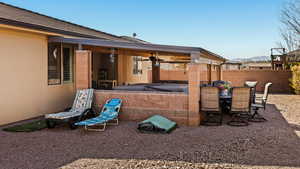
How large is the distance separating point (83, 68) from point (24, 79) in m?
1.90

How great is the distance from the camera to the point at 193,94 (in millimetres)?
7711

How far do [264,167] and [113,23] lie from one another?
24349 mm

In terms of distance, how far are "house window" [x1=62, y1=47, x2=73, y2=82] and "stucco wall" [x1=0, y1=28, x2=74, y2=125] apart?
0.69m

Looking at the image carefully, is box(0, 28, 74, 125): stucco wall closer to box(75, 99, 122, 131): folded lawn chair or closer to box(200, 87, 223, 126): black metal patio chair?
box(75, 99, 122, 131): folded lawn chair

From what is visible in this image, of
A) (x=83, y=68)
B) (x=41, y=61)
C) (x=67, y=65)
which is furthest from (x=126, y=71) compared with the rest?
(x=41, y=61)

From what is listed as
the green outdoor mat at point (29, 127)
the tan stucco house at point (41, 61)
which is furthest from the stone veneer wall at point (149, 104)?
the green outdoor mat at point (29, 127)

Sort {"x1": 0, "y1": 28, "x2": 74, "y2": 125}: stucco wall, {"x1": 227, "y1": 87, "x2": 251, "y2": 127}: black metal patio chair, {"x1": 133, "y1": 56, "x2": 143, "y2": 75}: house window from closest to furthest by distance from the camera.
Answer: {"x1": 0, "y1": 28, "x2": 74, "y2": 125}: stucco wall < {"x1": 227, "y1": 87, "x2": 251, "y2": 127}: black metal patio chair < {"x1": 133, "y1": 56, "x2": 143, "y2": 75}: house window

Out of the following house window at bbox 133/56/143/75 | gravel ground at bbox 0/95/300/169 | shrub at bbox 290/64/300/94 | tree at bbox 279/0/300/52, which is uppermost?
tree at bbox 279/0/300/52

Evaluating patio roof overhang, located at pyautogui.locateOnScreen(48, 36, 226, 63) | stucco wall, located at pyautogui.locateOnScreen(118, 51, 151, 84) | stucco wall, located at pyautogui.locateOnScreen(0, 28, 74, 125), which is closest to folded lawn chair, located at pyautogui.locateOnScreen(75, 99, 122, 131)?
patio roof overhang, located at pyautogui.locateOnScreen(48, 36, 226, 63)

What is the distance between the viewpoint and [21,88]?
8.24 m

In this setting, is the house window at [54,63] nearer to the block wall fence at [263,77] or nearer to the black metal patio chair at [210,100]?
the black metal patio chair at [210,100]

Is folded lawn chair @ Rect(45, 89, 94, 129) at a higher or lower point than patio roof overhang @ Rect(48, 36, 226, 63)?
lower

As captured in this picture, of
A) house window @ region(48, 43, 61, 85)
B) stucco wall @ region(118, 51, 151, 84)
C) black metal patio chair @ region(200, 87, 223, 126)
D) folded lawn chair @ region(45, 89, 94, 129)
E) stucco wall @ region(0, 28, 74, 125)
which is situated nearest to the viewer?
folded lawn chair @ region(45, 89, 94, 129)

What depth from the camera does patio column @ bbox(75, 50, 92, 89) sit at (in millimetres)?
8773
